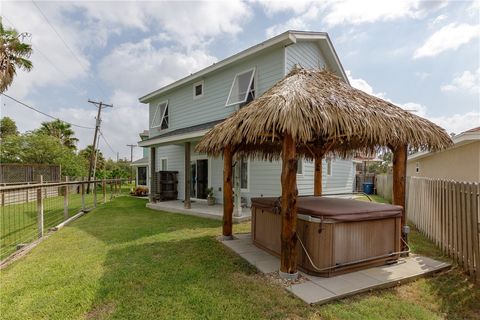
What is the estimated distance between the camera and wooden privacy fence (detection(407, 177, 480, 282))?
3926 millimetres

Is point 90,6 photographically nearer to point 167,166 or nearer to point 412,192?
point 167,166

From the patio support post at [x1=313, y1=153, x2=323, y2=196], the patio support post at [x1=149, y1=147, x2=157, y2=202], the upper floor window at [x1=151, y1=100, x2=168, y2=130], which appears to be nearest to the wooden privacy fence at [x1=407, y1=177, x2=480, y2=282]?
the patio support post at [x1=313, y1=153, x2=323, y2=196]

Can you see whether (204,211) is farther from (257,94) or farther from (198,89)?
(198,89)

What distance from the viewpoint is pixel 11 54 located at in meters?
11.1

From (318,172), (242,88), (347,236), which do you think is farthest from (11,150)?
(347,236)

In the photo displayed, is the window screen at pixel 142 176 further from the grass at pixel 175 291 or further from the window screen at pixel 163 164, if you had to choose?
the grass at pixel 175 291

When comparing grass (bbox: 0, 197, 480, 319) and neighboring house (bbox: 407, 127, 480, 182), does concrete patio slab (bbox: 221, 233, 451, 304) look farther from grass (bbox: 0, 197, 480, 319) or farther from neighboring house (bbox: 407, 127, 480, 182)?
neighboring house (bbox: 407, 127, 480, 182)

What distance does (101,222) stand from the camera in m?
8.47

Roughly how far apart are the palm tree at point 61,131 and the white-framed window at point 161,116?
2011 cm

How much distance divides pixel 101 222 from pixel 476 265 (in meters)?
9.49

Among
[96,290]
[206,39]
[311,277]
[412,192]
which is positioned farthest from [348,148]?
[206,39]

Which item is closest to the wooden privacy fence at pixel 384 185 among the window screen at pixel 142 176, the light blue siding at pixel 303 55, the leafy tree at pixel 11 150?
the light blue siding at pixel 303 55

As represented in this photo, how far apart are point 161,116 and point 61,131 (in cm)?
2145

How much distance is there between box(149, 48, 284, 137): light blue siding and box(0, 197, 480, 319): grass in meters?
6.56
